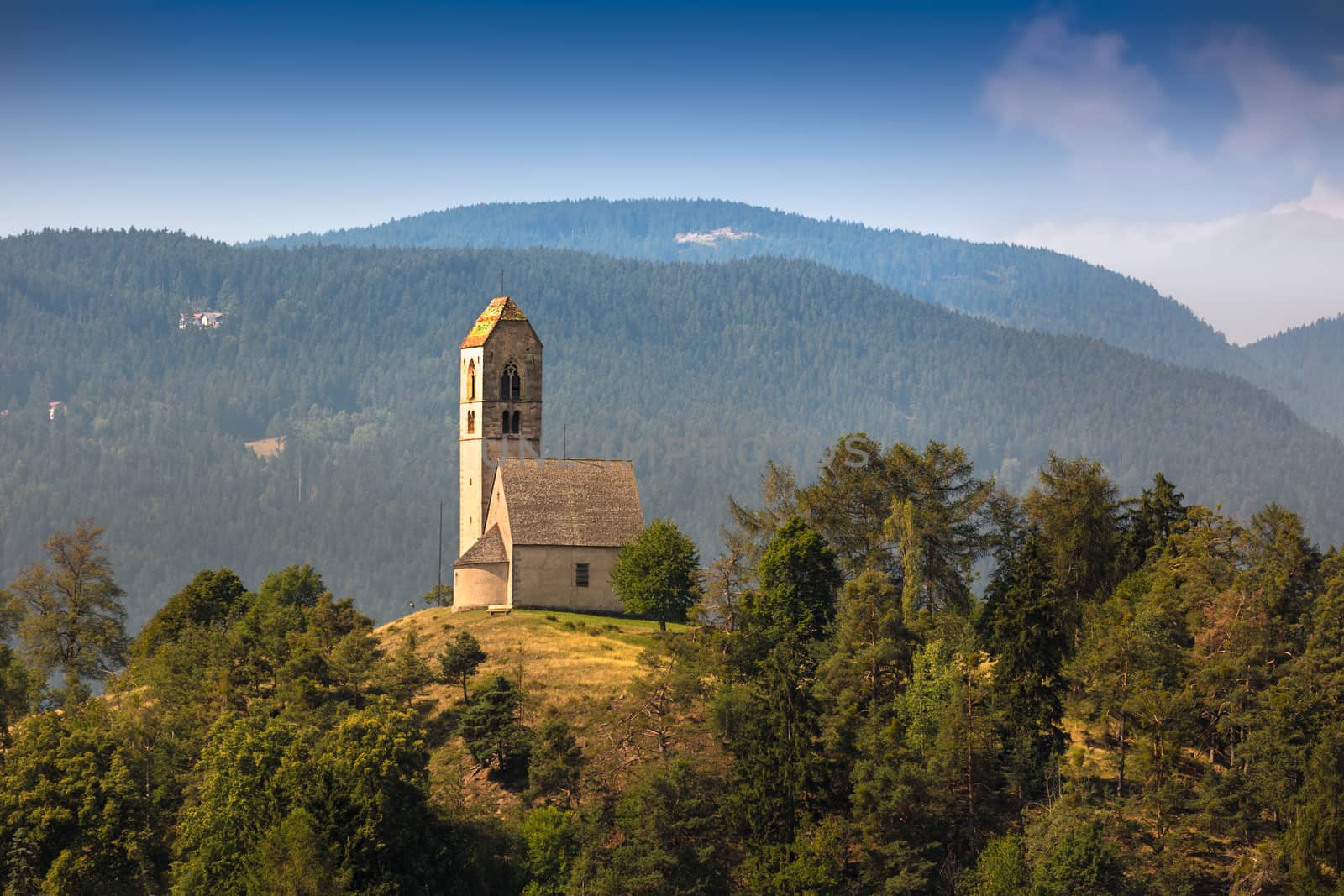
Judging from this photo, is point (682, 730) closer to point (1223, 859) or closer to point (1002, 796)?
point (1002, 796)

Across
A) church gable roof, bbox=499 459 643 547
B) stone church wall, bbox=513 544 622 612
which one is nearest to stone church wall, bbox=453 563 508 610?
Result: stone church wall, bbox=513 544 622 612

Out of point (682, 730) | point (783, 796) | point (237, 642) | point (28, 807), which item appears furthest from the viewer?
point (237, 642)

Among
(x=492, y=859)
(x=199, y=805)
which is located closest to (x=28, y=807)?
(x=199, y=805)

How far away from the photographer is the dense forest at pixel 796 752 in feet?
211

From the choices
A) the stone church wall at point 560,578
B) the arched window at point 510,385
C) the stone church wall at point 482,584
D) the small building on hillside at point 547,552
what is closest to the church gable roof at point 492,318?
the arched window at point 510,385

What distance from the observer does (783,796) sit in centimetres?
6788

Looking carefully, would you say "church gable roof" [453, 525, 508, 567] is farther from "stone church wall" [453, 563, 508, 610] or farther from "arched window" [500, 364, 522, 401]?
"arched window" [500, 364, 522, 401]

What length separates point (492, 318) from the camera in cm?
9900

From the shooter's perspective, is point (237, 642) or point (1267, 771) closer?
point (1267, 771)

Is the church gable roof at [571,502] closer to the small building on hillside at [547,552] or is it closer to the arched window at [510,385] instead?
the small building on hillside at [547,552]

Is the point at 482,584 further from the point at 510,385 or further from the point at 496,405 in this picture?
the point at 510,385

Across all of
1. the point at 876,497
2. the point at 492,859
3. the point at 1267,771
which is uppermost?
the point at 876,497

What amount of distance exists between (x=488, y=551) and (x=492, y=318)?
602 inches

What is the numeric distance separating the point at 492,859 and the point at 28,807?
17712 mm
